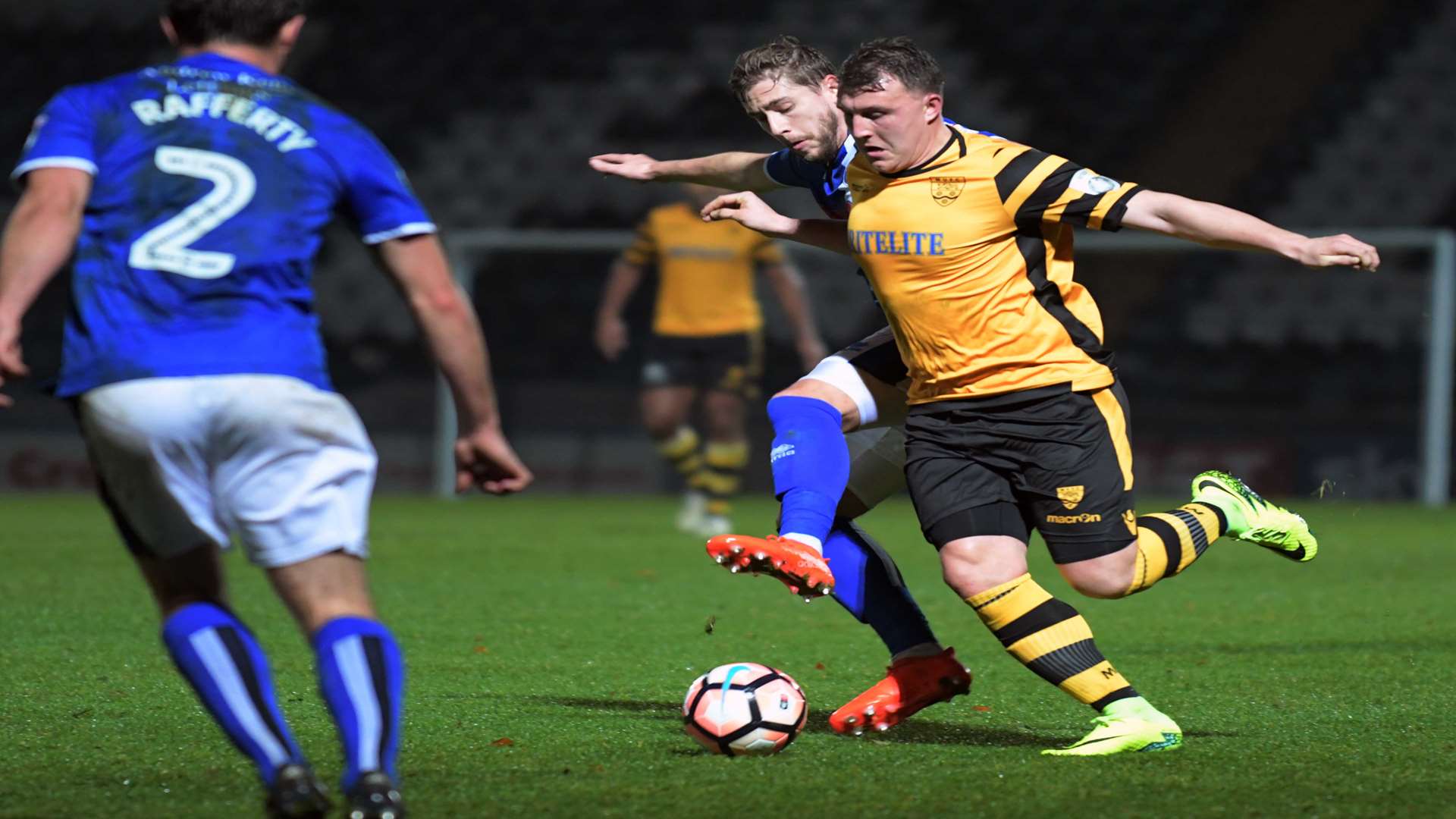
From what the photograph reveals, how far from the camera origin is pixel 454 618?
21.0ft

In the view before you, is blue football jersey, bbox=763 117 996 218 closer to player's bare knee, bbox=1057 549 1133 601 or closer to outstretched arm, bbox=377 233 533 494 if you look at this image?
player's bare knee, bbox=1057 549 1133 601

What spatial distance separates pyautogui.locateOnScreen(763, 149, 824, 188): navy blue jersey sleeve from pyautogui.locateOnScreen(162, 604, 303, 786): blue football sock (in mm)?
2094

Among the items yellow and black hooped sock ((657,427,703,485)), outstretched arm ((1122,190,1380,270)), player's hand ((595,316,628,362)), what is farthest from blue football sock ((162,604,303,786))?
player's hand ((595,316,628,362))

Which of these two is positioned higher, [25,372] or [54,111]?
[54,111]

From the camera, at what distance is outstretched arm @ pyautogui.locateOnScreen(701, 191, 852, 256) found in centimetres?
423

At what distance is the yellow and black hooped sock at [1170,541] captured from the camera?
4.12 metres


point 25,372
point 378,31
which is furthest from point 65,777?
point 378,31

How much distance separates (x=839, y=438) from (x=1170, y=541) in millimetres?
787

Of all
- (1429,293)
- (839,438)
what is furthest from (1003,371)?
(1429,293)

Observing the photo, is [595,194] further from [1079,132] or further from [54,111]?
[54,111]

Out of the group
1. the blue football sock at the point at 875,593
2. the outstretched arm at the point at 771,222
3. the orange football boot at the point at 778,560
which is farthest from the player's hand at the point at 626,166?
the orange football boot at the point at 778,560

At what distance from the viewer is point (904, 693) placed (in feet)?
13.8

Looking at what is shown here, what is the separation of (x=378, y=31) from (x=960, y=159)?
15.3 meters

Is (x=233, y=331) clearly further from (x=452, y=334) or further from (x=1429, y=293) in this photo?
(x=1429, y=293)
